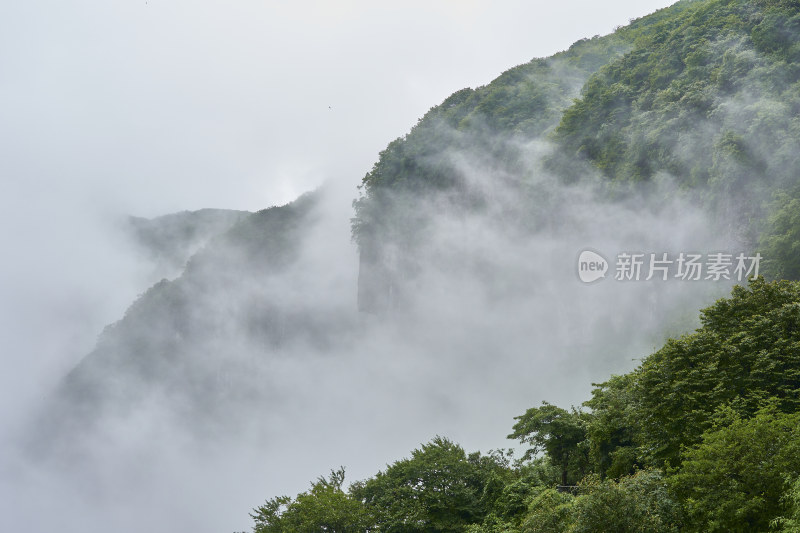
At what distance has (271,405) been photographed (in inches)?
5955

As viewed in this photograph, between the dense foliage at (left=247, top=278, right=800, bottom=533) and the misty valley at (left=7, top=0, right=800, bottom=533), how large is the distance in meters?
0.11

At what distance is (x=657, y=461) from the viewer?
87.0ft

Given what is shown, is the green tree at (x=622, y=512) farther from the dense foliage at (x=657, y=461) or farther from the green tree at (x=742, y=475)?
the green tree at (x=742, y=475)

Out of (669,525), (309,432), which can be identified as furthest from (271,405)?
(669,525)

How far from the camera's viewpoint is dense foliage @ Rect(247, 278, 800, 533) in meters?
19.8

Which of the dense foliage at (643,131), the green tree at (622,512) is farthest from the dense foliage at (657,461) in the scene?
the dense foliage at (643,131)

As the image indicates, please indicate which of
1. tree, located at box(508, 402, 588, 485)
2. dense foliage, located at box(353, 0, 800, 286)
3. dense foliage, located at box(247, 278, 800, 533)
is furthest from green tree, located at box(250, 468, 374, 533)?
dense foliage, located at box(353, 0, 800, 286)

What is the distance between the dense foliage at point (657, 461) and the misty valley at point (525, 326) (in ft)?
0.36

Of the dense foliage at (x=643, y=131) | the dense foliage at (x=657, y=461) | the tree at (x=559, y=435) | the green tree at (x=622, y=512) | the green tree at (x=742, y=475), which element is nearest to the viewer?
the green tree at (x=742, y=475)

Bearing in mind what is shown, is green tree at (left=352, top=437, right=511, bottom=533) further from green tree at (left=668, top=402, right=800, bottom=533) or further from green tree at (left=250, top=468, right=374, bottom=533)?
green tree at (left=668, top=402, right=800, bottom=533)

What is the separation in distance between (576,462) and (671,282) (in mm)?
24227

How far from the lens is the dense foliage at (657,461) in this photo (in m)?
19.8

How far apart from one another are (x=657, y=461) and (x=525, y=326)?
63.8 m

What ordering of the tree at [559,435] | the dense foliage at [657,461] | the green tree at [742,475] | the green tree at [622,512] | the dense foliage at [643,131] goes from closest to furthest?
the green tree at [742,475], the dense foliage at [657,461], the green tree at [622,512], the tree at [559,435], the dense foliage at [643,131]
